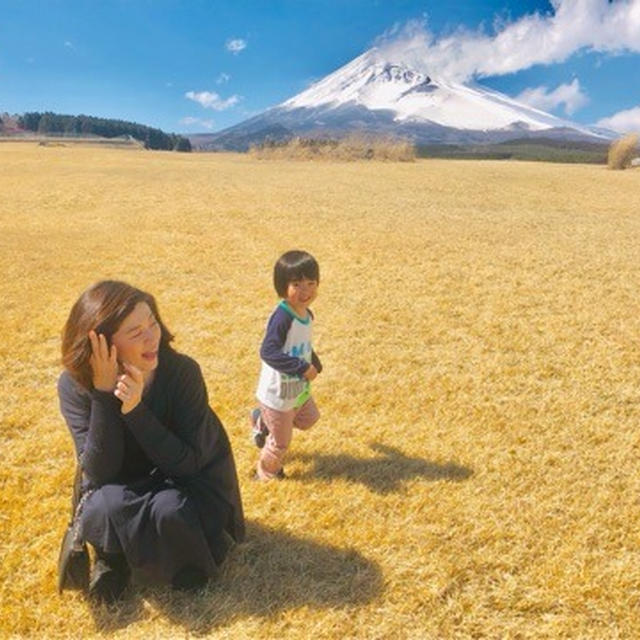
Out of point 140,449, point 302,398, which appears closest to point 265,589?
point 140,449

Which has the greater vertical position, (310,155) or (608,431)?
(310,155)

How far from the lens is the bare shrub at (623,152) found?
3969 centimetres

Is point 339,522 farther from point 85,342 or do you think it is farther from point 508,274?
point 508,274

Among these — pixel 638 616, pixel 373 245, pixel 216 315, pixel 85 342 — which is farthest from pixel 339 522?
pixel 373 245

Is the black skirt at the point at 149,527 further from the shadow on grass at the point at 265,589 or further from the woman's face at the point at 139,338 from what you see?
the woman's face at the point at 139,338

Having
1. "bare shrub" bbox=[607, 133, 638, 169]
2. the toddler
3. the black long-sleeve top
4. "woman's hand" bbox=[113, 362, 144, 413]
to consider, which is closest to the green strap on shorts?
the toddler

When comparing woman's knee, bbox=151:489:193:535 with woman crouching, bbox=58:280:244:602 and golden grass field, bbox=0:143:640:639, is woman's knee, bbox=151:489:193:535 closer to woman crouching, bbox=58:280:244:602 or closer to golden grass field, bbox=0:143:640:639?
woman crouching, bbox=58:280:244:602

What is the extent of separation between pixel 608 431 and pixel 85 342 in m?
4.28

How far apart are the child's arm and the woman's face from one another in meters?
1.07

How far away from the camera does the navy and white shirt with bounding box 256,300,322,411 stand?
366 cm

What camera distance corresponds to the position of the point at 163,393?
2896mm

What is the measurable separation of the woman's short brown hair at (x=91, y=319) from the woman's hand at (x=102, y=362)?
0.05 m

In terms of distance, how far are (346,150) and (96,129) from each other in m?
81.5

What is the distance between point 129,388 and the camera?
2.51 metres
